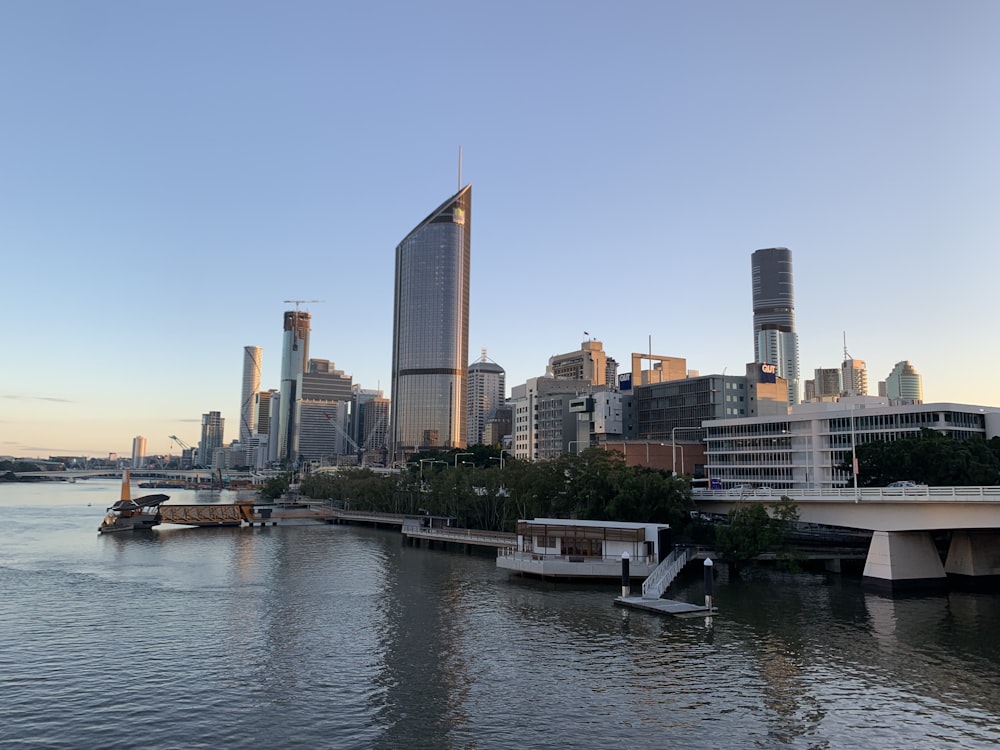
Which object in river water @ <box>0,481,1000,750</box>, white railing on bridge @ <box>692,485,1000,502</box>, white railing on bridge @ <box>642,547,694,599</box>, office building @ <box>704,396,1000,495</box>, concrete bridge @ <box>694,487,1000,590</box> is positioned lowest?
river water @ <box>0,481,1000,750</box>

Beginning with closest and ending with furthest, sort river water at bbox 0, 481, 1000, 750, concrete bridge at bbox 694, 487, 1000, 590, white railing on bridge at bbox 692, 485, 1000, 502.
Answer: river water at bbox 0, 481, 1000, 750, white railing on bridge at bbox 692, 485, 1000, 502, concrete bridge at bbox 694, 487, 1000, 590

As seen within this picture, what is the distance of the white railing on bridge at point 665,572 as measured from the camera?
7106cm

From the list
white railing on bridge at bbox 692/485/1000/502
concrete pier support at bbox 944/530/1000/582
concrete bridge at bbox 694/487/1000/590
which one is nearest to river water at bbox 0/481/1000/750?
concrete bridge at bbox 694/487/1000/590

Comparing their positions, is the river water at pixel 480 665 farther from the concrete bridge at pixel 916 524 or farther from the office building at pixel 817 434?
the office building at pixel 817 434

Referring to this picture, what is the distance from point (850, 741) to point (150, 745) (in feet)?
114

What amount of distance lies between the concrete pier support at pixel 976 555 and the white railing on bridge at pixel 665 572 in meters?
28.8

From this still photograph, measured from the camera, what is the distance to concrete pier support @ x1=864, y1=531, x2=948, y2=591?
75.0 metres

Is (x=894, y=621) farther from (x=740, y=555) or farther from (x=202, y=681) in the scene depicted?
(x=202, y=681)

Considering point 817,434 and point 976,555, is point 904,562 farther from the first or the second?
point 817,434

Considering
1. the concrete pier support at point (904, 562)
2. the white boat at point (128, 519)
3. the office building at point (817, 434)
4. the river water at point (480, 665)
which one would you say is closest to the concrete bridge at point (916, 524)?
the concrete pier support at point (904, 562)

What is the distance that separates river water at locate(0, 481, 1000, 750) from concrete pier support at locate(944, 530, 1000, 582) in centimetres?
694

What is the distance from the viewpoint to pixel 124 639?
54719mm

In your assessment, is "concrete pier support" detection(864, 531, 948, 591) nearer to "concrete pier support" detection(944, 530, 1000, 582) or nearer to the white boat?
"concrete pier support" detection(944, 530, 1000, 582)

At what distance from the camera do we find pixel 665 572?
78.1 metres
